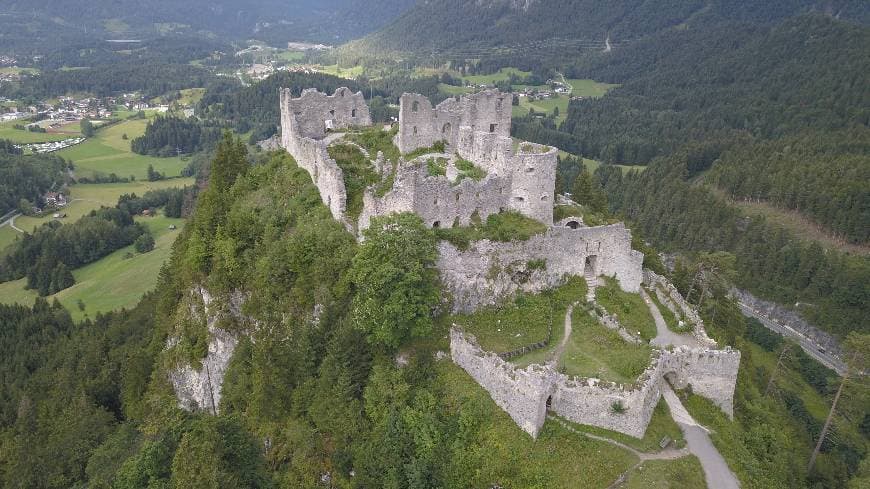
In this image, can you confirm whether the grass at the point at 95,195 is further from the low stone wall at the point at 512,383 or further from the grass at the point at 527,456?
the grass at the point at 527,456

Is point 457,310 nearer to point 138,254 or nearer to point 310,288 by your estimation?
point 310,288

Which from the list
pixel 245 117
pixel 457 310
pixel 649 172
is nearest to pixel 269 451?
pixel 457 310

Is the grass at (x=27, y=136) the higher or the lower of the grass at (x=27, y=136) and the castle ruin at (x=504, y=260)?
the lower

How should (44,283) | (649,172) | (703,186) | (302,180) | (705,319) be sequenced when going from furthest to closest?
(649,172) < (703,186) < (44,283) < (705,319) < (302,180)

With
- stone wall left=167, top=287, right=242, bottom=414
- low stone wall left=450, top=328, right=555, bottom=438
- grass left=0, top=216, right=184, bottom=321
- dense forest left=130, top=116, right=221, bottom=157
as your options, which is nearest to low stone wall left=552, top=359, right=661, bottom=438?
low stone wall left=450, top=328, right=555, bottom=438

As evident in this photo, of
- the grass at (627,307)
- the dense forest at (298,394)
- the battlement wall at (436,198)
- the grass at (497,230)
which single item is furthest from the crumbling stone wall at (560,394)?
the battlement wall at (436,198)

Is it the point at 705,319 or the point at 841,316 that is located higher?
the point at 705,319

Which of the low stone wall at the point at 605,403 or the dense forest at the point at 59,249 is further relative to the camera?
the dense forest at the point at 59,249
